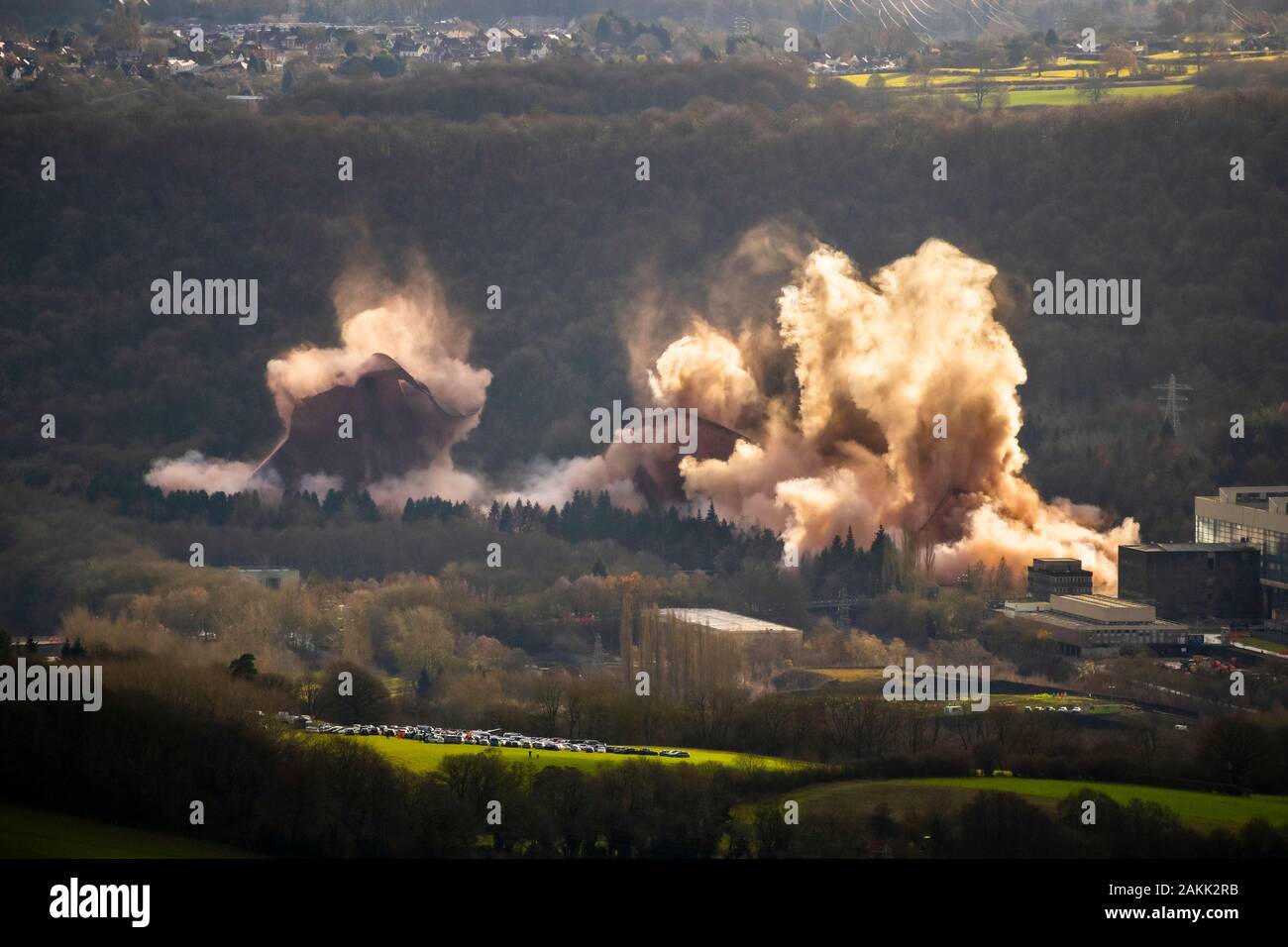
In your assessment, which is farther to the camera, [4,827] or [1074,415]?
[1074,415]

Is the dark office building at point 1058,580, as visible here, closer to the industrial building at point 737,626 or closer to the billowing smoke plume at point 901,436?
the billowing smoke plume at point 901,436

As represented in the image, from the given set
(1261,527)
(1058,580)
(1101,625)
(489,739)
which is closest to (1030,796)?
(489,739)

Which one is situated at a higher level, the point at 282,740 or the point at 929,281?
the point at 929,281

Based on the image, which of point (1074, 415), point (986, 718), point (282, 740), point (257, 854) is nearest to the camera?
point (257, 854)

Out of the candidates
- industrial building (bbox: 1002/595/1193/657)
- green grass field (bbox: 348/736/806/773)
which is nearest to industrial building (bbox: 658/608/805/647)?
industrial building (bbox: 1002/595/1193/657)

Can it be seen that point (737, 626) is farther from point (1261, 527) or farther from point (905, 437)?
point (1261, 527)

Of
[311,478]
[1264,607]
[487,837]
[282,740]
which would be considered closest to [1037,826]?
[487,837]

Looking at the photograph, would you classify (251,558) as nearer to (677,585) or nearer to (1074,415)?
(677,585)
